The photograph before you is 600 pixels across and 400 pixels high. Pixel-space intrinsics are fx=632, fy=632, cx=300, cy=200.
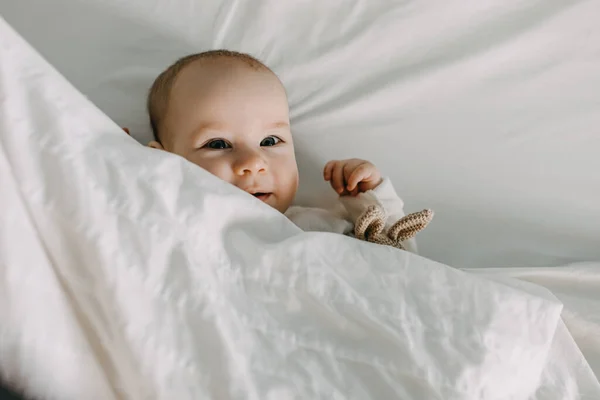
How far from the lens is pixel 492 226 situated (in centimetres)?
104

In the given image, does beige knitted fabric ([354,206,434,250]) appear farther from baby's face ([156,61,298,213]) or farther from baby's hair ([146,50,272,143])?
baby's hair ([146,50,272,143])

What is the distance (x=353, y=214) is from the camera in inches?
39.0

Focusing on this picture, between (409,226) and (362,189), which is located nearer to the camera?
(409,226)

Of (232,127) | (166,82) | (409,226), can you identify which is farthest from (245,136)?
(409,226)

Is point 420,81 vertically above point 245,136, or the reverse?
point 420,81

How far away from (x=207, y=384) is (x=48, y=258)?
19cm

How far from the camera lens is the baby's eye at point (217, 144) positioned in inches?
35.8

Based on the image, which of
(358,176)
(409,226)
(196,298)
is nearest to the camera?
(196,298)

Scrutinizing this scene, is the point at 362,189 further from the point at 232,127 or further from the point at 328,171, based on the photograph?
the point at 232,127

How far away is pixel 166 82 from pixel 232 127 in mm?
142

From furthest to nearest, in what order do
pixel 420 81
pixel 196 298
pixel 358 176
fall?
pixel 420 81, pixel 358 176, pixel 196 298

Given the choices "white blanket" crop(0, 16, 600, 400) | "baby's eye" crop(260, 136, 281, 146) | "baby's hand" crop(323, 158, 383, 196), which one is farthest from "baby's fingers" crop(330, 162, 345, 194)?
"white blanket" crop(0, 16, 600, 400)

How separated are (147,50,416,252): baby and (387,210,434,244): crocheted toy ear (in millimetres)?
56

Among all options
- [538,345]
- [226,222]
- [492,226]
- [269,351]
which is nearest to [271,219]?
[226,222]
